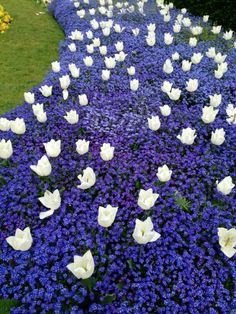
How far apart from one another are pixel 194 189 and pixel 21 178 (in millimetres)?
1792

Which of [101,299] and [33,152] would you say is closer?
[101,299]

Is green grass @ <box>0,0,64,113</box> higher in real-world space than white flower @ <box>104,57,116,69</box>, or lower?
lower

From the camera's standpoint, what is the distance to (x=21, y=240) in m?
2.92

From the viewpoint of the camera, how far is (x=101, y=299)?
2855 millimetres

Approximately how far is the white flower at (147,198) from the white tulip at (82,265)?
757 mm

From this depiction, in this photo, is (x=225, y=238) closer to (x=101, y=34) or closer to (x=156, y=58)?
(x=156, y=58)

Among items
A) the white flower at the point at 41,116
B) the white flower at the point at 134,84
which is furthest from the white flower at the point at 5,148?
the white flower at the point at 134,84

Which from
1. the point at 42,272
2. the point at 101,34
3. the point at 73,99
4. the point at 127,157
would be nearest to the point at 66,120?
the point at 73,99

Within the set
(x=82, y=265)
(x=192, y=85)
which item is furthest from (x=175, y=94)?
(x=82, y=265)

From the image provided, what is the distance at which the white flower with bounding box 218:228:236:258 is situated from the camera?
303 centimetres

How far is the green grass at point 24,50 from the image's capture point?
805 centimetres

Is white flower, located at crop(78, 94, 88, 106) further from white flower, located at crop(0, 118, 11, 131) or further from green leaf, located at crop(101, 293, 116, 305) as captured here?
green leaf, located at crop(101, 293, 116, 305)

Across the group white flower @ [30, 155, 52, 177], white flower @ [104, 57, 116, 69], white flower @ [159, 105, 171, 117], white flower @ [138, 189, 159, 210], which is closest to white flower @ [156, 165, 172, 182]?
white flower @ [138, 189, 159, 210]

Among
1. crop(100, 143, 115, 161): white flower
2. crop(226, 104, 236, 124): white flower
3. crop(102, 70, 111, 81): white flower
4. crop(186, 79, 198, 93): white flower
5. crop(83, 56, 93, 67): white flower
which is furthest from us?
crop(83, 56, 93, 67): white flower
